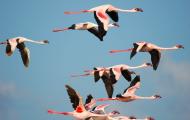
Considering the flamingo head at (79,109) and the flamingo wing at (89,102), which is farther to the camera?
the flamingo wing at (89,102)

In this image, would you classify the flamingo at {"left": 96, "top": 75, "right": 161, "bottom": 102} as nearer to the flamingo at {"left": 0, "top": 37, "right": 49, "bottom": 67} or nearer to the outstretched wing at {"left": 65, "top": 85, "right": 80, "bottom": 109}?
the flamingo at {"left": 0, "top": 37, "right": 49, "bottom": 67}

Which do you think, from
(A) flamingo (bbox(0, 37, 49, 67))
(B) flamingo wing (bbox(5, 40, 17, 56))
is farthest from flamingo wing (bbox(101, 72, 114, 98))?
(B) flamingo wing (bbox(5, 40, 17, 56))

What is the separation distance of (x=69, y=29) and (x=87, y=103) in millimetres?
4788

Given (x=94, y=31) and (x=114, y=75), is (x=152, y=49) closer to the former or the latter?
(x=114, y=75)

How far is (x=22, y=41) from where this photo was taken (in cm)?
3878

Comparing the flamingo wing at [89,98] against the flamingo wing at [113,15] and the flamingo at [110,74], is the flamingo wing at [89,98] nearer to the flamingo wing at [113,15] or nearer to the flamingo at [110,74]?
the flamingo at [110,74]

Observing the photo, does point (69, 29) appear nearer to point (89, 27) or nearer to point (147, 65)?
point (89, 27)

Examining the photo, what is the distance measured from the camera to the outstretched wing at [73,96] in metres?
28.4

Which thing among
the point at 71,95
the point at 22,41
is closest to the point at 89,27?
the point at 22,41

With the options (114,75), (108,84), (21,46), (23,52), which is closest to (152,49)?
(114,75)

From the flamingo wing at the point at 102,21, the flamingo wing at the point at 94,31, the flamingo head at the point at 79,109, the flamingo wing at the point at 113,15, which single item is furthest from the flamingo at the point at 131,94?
the flamingo head at the point at 79,109

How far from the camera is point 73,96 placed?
28844mm

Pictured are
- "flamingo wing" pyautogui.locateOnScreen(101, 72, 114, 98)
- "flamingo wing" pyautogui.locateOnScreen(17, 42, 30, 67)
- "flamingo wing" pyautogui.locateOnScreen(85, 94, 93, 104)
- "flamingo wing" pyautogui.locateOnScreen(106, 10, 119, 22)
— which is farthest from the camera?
"flamingo wing" pyautogui.locateOnScreen(17, 42, 30, 67)

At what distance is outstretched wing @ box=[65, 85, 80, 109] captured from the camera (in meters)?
28.4
